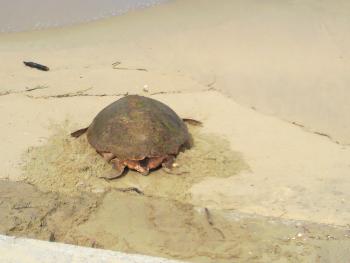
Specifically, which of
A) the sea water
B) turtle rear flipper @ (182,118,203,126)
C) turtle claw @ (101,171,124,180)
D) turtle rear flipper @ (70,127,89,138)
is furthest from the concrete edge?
the sea water

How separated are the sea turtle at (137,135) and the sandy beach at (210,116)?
0.12 m

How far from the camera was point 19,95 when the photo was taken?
18.4 feet

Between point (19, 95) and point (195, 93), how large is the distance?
5.99 ft

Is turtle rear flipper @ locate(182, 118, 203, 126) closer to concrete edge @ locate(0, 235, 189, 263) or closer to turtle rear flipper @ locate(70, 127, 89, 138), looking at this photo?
turtle rear flipper @ locate(70, 127, 89, 138)

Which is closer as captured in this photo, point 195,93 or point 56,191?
point 56,191

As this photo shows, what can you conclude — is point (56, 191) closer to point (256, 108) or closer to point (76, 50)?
point (256, 108)

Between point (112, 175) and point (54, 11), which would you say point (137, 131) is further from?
point (54, 11)

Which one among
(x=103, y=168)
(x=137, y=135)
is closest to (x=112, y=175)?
(x=103, y=168)

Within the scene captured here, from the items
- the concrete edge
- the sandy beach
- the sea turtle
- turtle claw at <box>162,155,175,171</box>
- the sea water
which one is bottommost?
the sea water

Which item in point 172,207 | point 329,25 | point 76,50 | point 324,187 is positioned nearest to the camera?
point 172,207

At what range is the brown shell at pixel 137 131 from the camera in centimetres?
428

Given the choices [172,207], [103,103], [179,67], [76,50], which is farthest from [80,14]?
[172,207]

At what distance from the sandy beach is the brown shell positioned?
0.60 feet

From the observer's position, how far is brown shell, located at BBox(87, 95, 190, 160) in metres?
4.28
